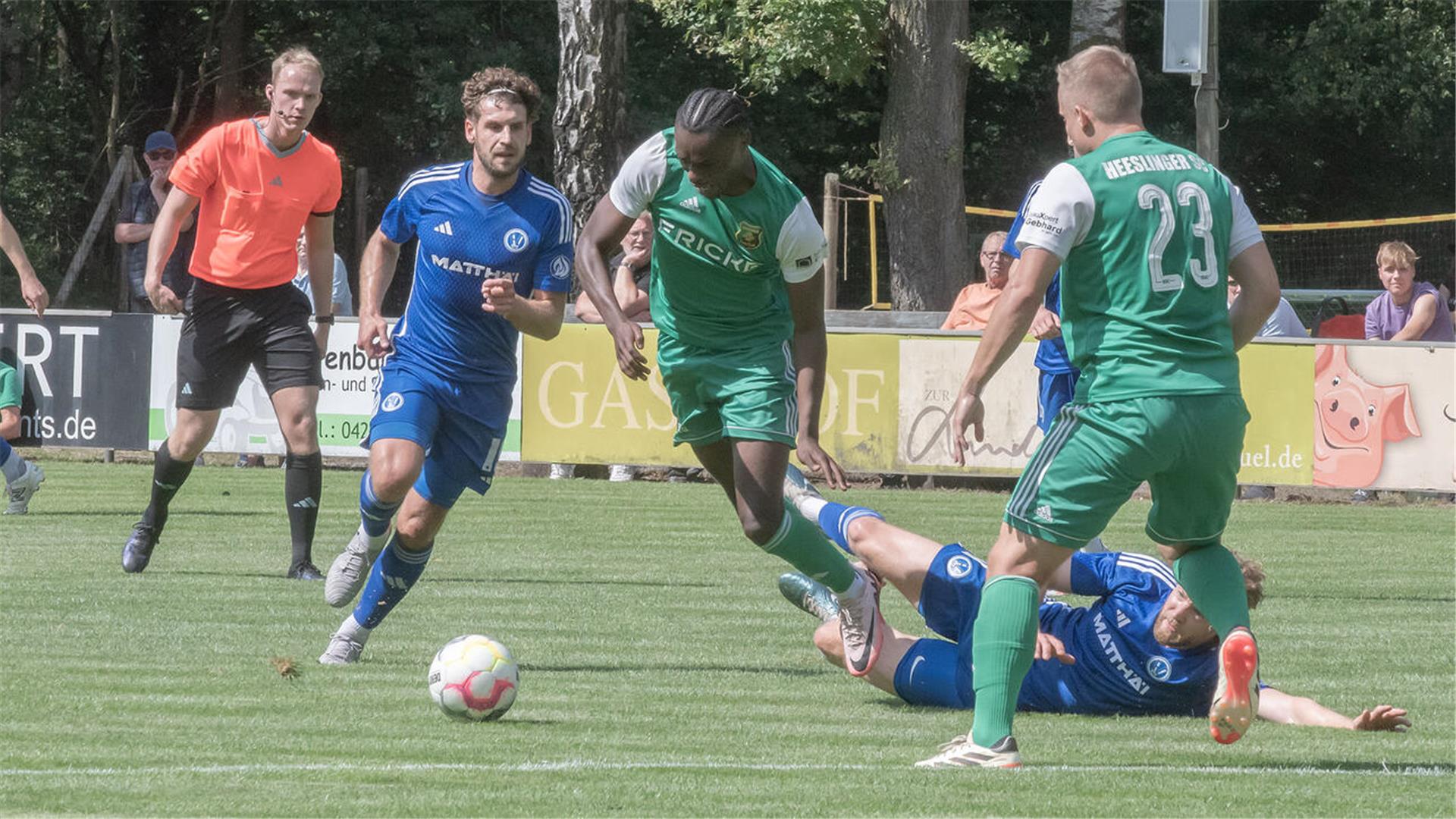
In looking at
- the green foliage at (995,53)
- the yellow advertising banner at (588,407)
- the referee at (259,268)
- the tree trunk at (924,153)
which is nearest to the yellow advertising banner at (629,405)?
the yellow advertising banner at (588,407)

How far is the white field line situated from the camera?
5.35 meters

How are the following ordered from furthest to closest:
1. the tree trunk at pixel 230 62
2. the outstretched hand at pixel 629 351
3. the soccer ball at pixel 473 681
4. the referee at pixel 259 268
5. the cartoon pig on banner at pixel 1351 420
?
the tree trunk at pixel 230 62 < the cartoon pig on banner at pixel 1351 420 < the referee at pixel 259 268 < the outstretched hand at pixel 629 351 < the soccer ball at pixel 473 681

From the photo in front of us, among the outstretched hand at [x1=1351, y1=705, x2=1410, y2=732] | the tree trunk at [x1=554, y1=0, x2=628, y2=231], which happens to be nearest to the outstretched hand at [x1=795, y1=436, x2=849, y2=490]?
the outstretched hand at [x1=1351, y1=705, x2=1410, y2=732]

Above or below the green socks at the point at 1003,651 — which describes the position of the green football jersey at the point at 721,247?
above

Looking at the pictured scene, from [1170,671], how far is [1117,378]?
5.12ft

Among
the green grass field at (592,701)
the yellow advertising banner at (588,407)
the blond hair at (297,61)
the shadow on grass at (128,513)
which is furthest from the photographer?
the yellow advertising banner at (588,407)

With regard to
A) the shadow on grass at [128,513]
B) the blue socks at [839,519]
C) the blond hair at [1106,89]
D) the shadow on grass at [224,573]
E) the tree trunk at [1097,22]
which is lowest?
the shadow on grass at [128,513]

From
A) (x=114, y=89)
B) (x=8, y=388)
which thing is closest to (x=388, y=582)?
(x=8, y=388)

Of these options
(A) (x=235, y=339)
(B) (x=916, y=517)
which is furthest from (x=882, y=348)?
(A) (x=235, y=339)

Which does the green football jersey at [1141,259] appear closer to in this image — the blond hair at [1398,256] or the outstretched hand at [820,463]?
the outstretched hand at [820,463]

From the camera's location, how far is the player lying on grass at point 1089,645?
661 centimetres

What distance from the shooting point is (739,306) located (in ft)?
23.7

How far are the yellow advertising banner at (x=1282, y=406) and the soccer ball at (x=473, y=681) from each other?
10386 millimetres

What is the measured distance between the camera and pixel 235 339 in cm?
991
